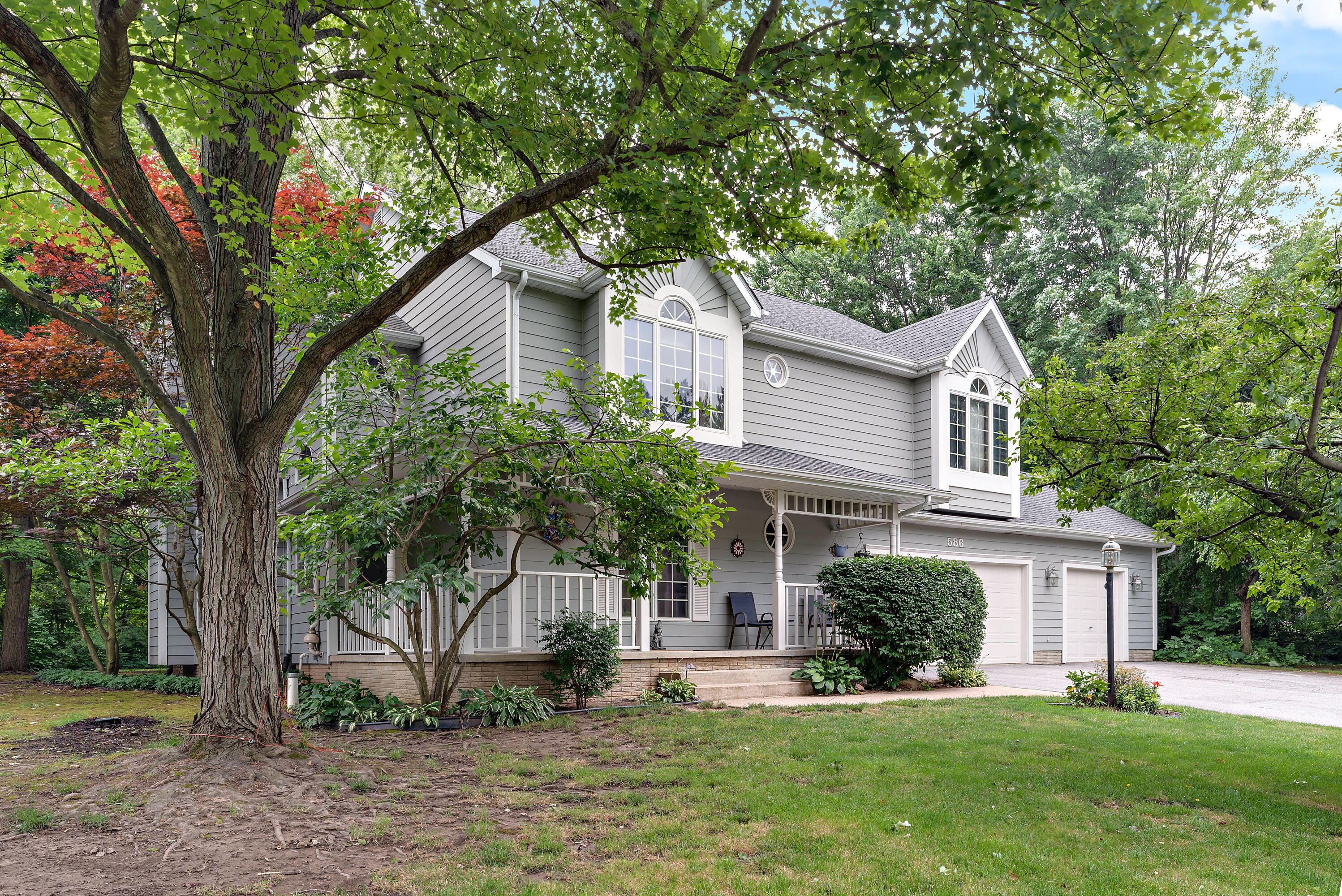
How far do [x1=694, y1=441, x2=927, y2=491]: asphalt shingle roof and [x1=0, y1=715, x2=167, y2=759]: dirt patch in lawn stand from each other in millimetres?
6729

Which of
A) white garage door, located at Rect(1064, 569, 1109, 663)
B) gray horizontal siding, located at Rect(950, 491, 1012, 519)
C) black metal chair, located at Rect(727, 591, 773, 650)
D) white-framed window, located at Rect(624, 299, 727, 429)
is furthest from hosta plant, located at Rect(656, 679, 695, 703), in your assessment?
white garage door, located at Rect(1064, 569, 1109, 663)

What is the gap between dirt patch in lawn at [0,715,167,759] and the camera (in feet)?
25.5

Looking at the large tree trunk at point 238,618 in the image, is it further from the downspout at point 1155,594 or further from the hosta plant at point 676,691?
the downspout at point 1155,594

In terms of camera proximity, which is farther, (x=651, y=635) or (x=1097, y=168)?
(x=1097, y=168)

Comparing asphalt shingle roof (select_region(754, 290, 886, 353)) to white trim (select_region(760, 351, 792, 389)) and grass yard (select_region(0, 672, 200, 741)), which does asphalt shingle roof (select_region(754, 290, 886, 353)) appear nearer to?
white trim (select_region(760, 351, 792, 389))

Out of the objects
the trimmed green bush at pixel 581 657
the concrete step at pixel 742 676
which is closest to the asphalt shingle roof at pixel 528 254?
the trimmed green bush at pixel 581 657

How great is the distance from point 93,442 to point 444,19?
779cm

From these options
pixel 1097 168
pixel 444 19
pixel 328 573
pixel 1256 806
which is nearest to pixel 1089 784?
pixel 1256 806

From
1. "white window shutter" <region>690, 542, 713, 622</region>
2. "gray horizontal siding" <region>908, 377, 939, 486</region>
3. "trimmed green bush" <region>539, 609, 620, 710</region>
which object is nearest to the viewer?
"trimmed green bush" <region>539, 609, 620, 710</region>

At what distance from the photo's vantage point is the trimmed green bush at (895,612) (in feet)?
37.9

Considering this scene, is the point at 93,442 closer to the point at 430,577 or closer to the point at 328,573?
the point at 328,573

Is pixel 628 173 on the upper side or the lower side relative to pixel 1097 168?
lower

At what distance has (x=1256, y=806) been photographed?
5.73m

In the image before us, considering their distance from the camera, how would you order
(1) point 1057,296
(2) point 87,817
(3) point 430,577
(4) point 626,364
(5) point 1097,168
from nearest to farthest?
(2) point 87,817
(3) point 430,577
(4) point 626,364
(1) point 1057,296
(5) point 1097,168
